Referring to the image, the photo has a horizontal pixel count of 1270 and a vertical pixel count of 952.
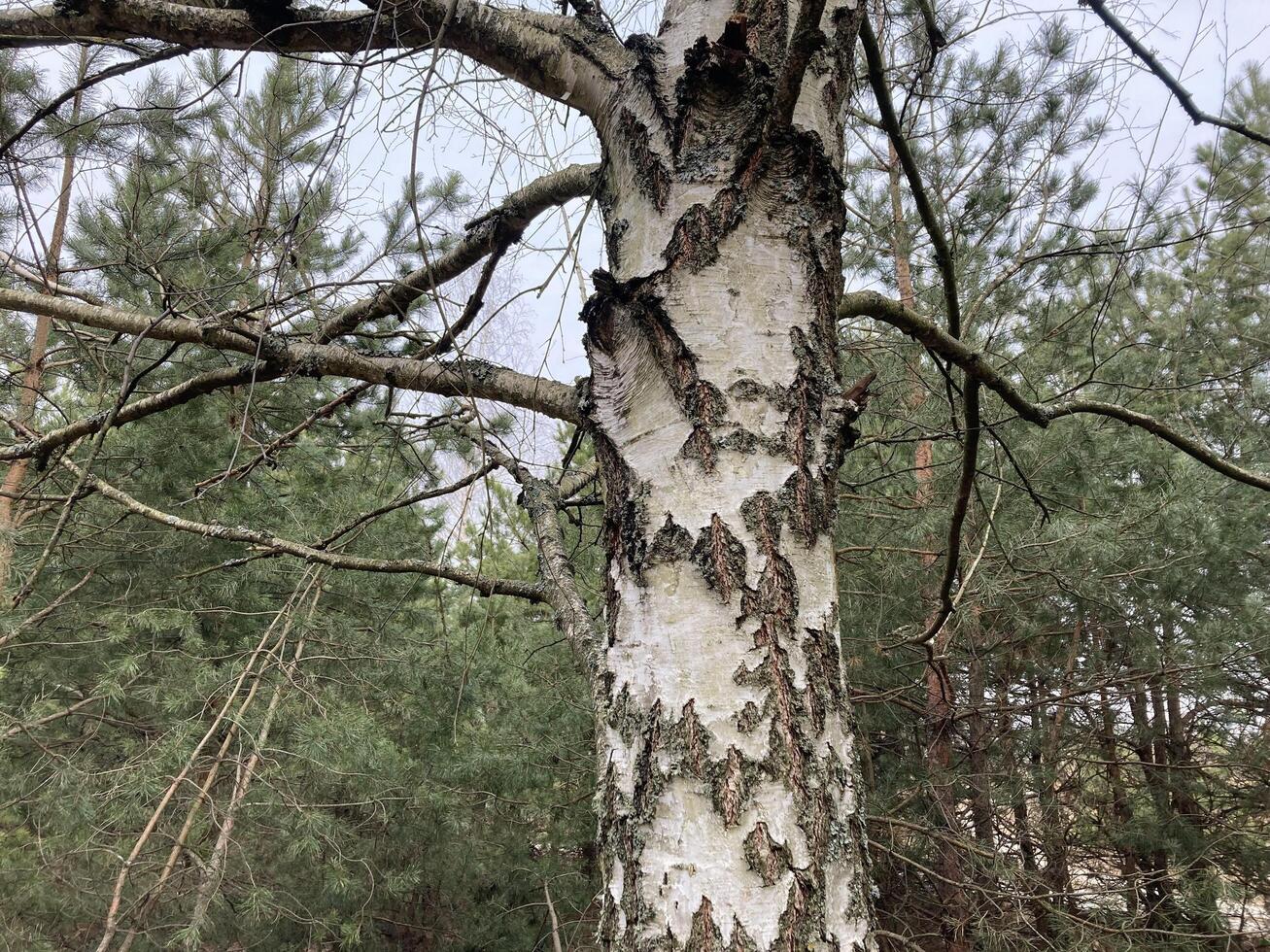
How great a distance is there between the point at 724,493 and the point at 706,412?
97mm

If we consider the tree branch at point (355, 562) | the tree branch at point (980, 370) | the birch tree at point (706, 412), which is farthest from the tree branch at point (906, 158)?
the tree branch at point (355, 562)

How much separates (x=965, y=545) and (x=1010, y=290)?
1.51 metres

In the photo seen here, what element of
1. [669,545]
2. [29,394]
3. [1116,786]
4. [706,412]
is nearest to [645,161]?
[706,412]

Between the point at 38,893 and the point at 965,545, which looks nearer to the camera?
the point at 965,545

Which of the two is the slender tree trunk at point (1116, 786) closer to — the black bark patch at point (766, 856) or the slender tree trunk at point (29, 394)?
the black bark patch at point (766, 856)

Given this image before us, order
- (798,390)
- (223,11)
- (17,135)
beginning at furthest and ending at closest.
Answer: (17,135), (223,11), (798,390)

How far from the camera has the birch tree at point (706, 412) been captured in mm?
712

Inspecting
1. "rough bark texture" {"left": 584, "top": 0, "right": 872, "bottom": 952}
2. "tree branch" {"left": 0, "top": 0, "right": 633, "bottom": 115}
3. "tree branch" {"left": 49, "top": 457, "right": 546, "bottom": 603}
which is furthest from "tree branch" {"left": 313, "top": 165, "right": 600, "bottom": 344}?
"tree branch" {"left": 49, "top": 457, "right": 546, "bottom": 603}

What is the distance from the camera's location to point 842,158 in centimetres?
107

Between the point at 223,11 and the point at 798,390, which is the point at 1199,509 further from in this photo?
the point at 223,11

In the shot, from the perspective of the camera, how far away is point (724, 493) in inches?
32.2

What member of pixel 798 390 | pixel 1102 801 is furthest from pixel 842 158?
pixel 1102 801

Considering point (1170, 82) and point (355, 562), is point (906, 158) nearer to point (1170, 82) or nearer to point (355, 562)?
point (1170, 82)

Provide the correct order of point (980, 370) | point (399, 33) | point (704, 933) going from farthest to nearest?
point (980, 370) → point (399, 33) → point (704, 933)
